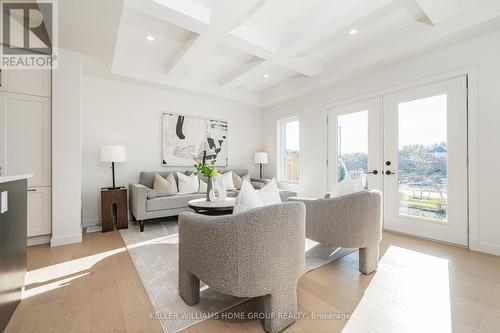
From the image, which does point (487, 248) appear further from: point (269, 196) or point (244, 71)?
point (244, 71)

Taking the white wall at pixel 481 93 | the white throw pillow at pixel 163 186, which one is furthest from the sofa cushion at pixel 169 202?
the white wall at pixel 481 93

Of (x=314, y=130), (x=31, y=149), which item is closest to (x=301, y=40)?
(x=314, y=130)

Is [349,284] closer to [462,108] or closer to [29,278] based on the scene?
[462,108]

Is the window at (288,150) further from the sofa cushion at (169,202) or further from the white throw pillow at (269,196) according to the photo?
the white throw pillow at (269,196)

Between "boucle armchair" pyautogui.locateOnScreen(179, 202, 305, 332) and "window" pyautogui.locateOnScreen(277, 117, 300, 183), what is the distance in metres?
3.60

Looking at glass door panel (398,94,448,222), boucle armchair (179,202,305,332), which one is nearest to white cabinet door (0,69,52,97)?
boucle armchair (179,202,305,332)

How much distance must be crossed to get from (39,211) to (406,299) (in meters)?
3.85

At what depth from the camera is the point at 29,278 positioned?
1.92 metres

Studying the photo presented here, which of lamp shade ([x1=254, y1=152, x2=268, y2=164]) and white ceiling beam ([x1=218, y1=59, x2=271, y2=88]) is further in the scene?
lamp shade ([x1=254, y1=152, x2=268, y2=164])

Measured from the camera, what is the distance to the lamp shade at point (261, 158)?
5.18 meters

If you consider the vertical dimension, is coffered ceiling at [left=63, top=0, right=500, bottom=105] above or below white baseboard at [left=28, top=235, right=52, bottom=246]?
above

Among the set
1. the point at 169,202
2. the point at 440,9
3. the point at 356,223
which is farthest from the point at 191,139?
the point at 440,9

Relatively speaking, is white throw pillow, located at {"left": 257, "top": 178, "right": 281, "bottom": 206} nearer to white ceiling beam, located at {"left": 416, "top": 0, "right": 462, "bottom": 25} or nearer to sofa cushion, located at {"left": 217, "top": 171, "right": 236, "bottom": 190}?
white ceiling beam, located at {"left": 416, "top": 0, "right": 462, "bottom": 25}

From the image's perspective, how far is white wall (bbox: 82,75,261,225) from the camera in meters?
3.62
